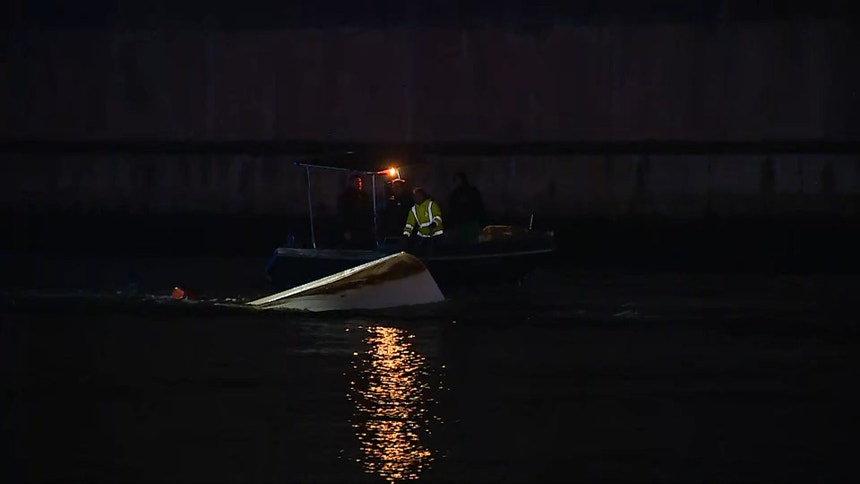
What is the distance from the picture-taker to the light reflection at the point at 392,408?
14.6m

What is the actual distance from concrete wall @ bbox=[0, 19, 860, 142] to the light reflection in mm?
14945

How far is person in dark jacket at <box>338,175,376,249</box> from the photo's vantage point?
93.3 feet

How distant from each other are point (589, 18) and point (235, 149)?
7214mm

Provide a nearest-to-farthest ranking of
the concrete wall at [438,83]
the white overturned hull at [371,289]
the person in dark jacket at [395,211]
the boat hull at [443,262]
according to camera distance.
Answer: the white overturned hull at [371,289]
the boat hull at [443,262]
the person in dark jacket at [395,211]
the concrete wall at [438,83]

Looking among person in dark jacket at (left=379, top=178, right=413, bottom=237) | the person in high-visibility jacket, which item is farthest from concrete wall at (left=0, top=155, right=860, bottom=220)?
the person in high-visibility jacket

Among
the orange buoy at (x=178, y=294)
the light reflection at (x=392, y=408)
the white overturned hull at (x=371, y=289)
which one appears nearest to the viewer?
the light reflection at (x=392, y=408)

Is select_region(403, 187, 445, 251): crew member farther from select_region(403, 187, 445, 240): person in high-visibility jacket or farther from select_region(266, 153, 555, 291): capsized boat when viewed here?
select_region(266, 153, 555, 291): capsized boat

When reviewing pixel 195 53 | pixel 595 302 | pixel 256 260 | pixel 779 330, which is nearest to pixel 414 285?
pixel 595 302

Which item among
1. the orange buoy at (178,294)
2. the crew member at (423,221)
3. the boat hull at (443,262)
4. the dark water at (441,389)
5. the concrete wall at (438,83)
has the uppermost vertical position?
the concrete wall at (438,83)

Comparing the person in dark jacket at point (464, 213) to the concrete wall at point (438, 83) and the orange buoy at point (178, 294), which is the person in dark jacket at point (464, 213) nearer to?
the orange buoy at point (178, 294)

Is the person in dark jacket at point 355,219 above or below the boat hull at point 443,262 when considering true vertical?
above

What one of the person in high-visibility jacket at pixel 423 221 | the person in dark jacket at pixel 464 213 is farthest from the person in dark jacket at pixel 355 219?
the person in dark jacket at pixel 464 213

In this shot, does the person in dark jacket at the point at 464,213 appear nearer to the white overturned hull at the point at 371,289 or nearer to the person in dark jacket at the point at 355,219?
the person in dark jacket at the point at 355,219

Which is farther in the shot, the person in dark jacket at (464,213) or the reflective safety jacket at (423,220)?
the person in dark jacket at (464,213)
